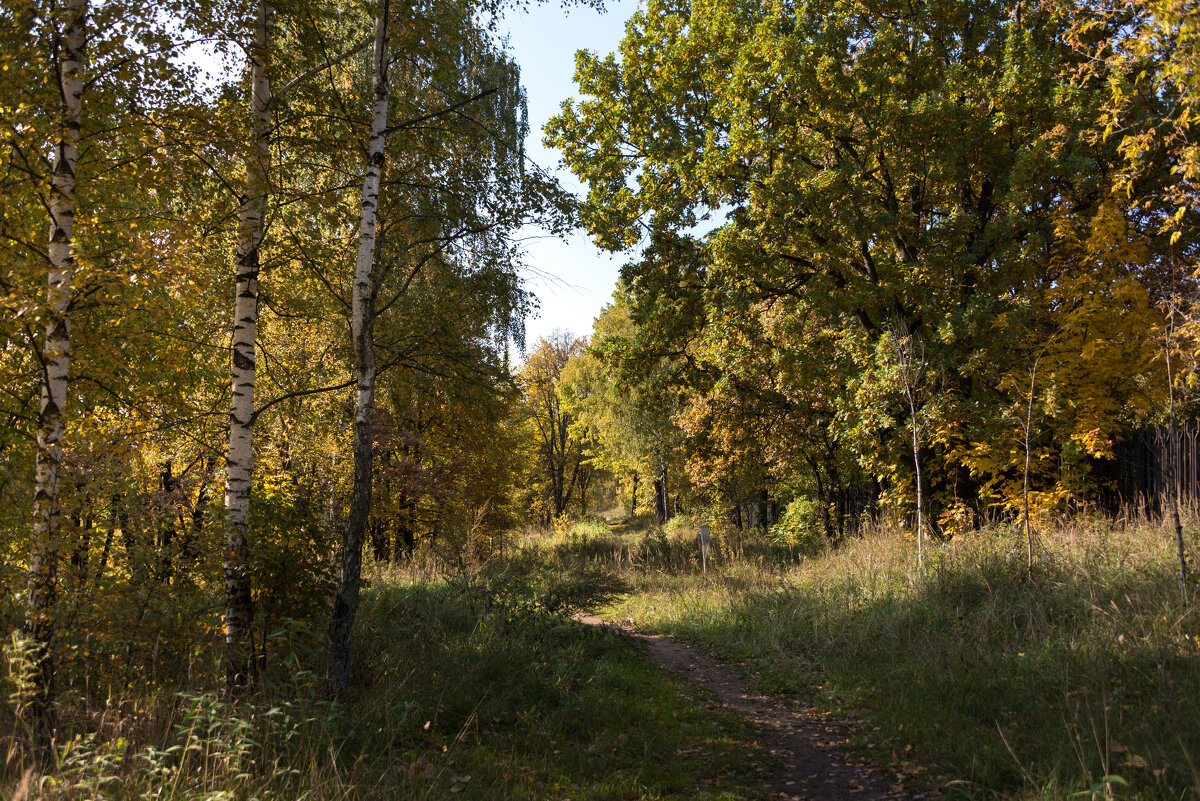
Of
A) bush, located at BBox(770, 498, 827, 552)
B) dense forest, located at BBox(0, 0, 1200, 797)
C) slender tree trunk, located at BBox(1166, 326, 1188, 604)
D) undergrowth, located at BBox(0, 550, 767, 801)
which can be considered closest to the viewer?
undergrowth, located at BBox(0, 550, 767, 801)

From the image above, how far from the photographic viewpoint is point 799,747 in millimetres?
5535

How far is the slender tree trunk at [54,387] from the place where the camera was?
14.8ft

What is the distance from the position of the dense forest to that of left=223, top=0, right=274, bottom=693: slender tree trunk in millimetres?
41

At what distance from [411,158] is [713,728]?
7061mm

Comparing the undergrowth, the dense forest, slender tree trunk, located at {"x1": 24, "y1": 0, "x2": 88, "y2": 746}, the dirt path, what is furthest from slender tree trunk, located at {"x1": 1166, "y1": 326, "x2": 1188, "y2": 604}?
slender tree trunk, located at {"x1": 24, "y1": 0, "x2": 88, "y2": 746}

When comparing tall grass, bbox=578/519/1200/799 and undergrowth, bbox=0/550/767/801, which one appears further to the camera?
tall grass, bbox=578/519/1200/799

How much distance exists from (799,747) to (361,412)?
4.90 metres

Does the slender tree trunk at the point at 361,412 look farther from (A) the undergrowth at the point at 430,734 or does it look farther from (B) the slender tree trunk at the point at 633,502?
(B) the slender tree trunk at the point at 633,502

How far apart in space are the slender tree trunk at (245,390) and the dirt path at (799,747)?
4.48 m

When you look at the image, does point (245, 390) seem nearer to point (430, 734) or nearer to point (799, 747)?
point (430, 734)

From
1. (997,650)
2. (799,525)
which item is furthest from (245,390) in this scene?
(799,525)

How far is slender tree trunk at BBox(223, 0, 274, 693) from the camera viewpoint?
18.1ft

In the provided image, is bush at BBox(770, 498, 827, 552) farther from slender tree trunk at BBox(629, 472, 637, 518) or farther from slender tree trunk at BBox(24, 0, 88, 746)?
slender tree trunk at BBox(629, 472, 637, 518)

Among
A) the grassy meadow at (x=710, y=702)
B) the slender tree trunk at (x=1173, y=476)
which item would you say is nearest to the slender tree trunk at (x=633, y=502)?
the slender tree trunk at (x=1173, y=476)
